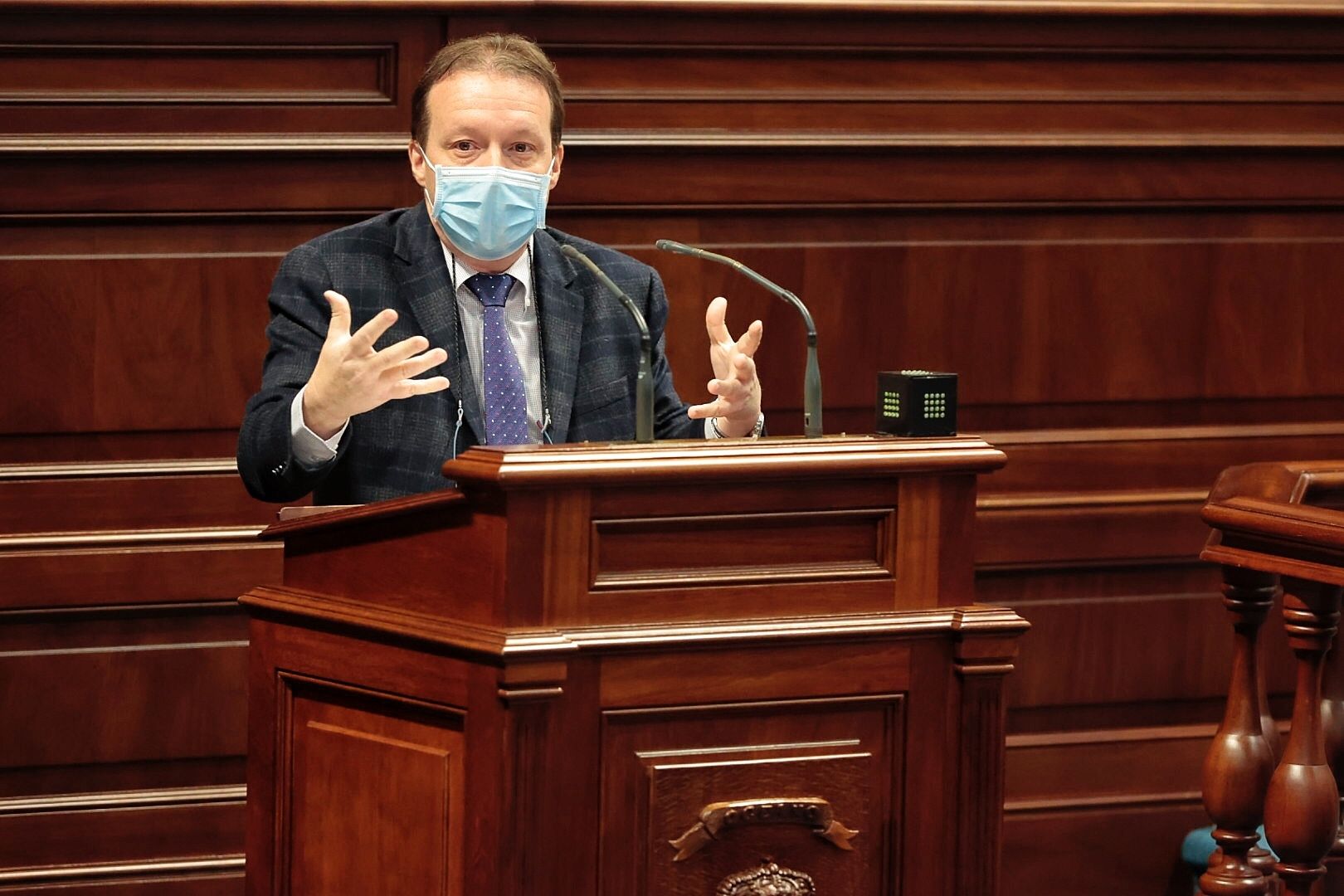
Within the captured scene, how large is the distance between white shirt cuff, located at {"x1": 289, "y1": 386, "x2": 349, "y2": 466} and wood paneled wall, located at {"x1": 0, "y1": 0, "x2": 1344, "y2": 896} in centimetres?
128

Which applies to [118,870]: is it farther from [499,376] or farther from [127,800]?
[499,376]

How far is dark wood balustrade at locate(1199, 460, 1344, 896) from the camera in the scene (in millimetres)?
2551

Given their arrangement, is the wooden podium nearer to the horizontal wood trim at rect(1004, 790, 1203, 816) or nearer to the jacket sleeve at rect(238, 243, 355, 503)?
the jacket sleeve at rect(238, 243, 355, 503)

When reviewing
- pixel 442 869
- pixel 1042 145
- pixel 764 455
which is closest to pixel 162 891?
pixel 442 869

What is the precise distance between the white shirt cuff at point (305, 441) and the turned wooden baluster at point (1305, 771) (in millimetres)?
1324

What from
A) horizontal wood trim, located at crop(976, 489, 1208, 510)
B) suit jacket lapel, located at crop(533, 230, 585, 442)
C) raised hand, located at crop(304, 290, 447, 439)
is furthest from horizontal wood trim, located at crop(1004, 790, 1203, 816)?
raised hand, located at crop(304, 290, 447, 439)

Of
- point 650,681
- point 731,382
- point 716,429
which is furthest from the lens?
point 716,429

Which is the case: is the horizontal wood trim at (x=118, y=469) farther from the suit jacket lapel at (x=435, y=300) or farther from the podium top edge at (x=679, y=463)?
the podium top edge at (x=679, y=463)

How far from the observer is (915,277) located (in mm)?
3934

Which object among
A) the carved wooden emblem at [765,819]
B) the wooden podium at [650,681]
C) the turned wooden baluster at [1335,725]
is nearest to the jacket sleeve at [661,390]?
the wooden podium at [650,681]

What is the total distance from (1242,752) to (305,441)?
1418 millimetres

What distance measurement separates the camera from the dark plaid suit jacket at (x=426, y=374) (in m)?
2.46

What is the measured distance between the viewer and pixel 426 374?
8.50 ft

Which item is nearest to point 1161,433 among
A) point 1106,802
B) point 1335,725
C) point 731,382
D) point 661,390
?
point 1106,802
